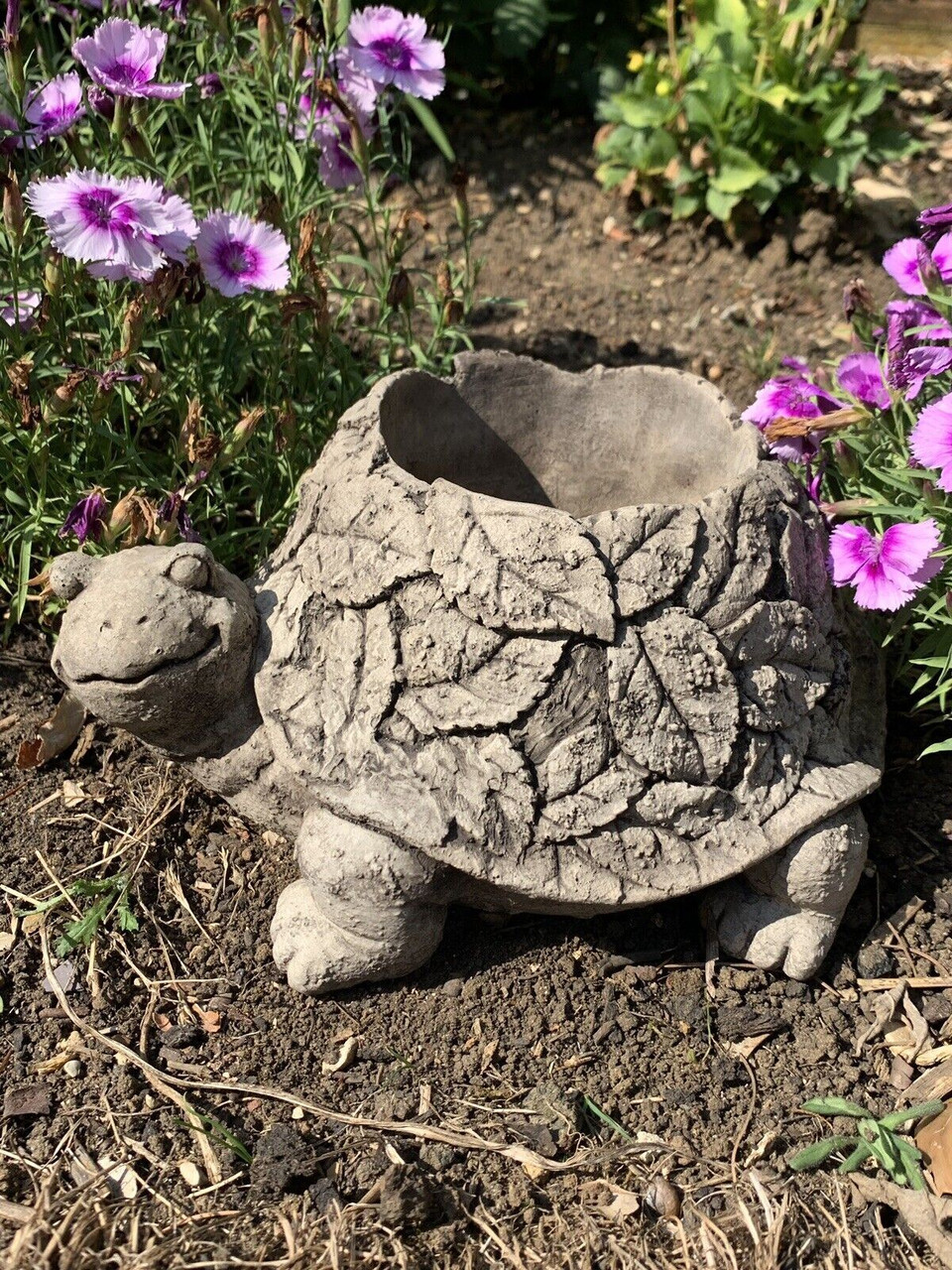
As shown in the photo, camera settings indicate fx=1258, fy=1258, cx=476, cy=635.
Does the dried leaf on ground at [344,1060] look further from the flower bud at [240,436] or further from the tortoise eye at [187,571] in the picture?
the flower bud at [240,436]

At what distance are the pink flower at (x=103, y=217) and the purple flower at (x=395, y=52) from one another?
0.74 meters

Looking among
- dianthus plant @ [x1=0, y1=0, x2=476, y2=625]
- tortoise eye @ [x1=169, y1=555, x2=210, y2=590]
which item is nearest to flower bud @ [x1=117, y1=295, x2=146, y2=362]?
dianthus plant @ [x1=0, y1=0, x2=476, y2=625]

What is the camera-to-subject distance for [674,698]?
2127mm

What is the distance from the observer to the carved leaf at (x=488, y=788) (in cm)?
209

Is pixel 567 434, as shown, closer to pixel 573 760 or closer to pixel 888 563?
pixel 888 563

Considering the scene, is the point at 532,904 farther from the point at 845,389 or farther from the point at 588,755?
the point at 845,389

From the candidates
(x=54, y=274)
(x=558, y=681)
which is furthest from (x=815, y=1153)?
(x=54, y=274)

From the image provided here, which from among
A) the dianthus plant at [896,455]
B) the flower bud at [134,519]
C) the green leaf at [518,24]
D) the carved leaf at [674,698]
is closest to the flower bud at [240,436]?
the flower bud at [134,519]

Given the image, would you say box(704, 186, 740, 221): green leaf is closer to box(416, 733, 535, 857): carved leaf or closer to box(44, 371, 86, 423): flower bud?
box(44, 371, 86, 423): flower bud

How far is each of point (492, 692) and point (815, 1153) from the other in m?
0.96

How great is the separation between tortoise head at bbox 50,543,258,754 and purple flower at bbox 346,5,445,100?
1335 millimetres

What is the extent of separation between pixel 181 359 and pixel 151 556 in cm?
84

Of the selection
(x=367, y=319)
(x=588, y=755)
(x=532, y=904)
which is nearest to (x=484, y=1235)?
A: (x=532, y=904)

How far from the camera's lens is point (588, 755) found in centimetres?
211
